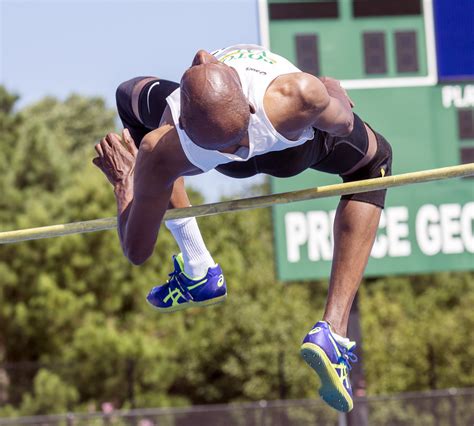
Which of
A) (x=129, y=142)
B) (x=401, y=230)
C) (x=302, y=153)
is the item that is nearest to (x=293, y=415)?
(x=401, y=230)

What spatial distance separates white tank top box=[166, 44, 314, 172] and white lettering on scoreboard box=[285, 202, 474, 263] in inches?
229

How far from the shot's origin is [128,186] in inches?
166

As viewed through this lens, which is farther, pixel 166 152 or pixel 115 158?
pixel 115 158

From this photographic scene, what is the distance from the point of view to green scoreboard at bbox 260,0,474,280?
31.5ft

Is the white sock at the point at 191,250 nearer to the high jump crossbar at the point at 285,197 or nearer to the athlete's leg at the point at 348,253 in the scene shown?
the high jump crossbar at the point at 285,197

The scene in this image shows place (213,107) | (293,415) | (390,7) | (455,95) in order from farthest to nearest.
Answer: (293,415), (390,7), (455,95), (213,107)

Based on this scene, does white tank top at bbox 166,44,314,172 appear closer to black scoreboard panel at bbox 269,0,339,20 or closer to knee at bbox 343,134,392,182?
knee at bbox 343,134,392,182

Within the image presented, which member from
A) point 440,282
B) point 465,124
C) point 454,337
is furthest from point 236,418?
point 440,282

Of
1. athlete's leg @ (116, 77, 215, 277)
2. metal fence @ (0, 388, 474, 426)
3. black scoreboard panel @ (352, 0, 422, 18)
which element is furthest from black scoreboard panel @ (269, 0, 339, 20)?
athlete's leg @ (116, 77, 215, 277)

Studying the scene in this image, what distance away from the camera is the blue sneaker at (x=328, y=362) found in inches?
157

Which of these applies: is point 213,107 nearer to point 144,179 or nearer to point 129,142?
point 144,179

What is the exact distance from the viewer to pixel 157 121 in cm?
418

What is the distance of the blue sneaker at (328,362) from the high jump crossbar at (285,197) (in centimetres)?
44

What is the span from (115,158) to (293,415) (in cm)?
774
